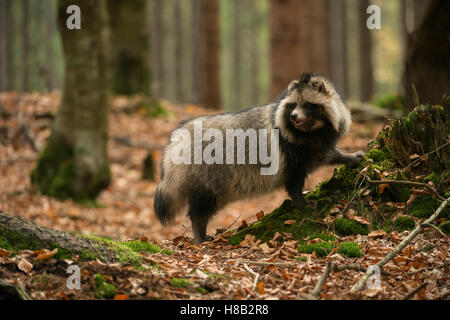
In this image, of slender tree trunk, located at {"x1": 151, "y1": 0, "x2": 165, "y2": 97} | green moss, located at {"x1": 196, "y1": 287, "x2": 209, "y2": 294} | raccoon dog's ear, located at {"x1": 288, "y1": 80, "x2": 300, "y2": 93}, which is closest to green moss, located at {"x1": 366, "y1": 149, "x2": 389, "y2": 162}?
raccoon dog's ear, located at {"x1": 288, "y1": 80, "x2": 300, "y2": 93}

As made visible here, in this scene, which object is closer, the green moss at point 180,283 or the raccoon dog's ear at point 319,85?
the green moss at point 180,283

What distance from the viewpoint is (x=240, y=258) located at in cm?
493

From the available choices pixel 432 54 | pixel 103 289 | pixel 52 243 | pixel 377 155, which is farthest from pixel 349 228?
pixel 432 54

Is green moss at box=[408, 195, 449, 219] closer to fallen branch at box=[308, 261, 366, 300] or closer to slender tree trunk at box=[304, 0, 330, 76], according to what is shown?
fallen branch at box=[308, 261, 366, 300]

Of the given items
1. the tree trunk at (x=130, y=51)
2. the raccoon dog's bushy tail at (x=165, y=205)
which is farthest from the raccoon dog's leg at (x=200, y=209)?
the tree trunk at (x=130, y=51)

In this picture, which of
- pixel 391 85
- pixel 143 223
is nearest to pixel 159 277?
pixel 143 223

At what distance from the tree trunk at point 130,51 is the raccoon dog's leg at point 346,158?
11.2 m

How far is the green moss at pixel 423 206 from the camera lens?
17.3 feet

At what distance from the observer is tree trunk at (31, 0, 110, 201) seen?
388 inches

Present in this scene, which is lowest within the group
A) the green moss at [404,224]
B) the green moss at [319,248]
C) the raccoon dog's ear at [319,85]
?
the green moss at [319,248]

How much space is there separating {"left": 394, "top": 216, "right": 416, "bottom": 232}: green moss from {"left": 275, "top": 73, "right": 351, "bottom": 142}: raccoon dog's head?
1.51m

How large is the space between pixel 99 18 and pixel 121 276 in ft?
23.7

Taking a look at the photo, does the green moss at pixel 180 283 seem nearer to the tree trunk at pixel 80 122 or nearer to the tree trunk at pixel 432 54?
the tree trunk at pixel 432 54

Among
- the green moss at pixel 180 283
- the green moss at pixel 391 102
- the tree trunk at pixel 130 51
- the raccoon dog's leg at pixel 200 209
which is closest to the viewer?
the green moss at pixel 180 283
